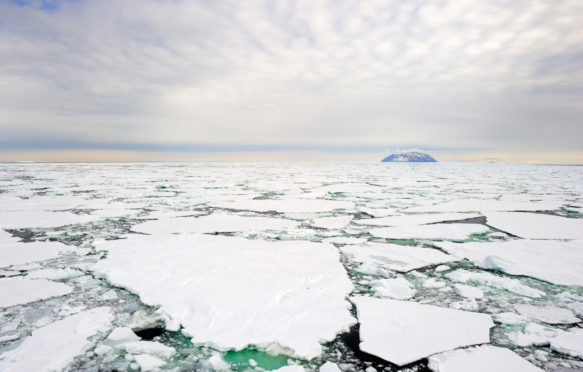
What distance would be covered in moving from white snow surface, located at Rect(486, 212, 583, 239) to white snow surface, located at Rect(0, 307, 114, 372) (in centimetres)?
421

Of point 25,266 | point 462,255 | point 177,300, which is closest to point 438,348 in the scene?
point 177,300

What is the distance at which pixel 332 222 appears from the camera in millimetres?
4379

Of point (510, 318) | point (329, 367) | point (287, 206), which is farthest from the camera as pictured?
point (287, 206)

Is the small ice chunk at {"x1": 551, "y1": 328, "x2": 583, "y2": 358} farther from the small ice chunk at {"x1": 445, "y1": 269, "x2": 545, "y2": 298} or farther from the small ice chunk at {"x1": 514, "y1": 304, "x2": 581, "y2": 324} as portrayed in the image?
the small ice chunk at {"x1": 445, "y1": 269, "x2": 545, "y2": 298}

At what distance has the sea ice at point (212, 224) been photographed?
387 cm

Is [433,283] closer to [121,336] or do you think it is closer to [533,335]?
[533,335]

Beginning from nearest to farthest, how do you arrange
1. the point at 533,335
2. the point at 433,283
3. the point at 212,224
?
1. the point at 533,335
2. the point at 433,283
3. the point at 212,224

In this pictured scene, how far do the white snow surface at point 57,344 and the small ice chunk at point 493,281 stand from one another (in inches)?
92.1

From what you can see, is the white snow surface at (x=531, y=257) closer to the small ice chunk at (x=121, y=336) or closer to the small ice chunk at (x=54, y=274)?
the small ice chunk at (x=121, y=336)

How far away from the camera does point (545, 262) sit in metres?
2.65

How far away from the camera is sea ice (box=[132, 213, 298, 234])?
3.87m

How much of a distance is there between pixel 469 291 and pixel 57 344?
2.39 m

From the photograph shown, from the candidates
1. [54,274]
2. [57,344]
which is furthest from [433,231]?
[54,274]

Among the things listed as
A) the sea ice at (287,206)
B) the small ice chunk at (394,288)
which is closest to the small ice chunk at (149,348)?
the small ice chunk at (394,288)
